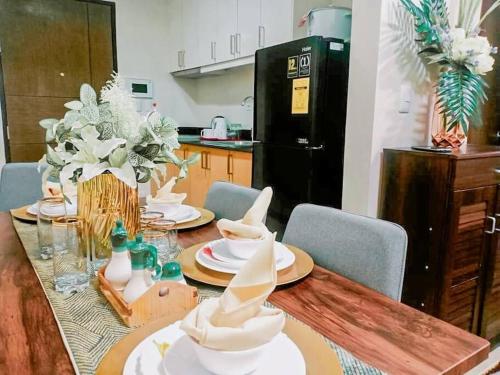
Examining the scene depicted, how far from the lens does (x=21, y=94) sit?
3.86 meters

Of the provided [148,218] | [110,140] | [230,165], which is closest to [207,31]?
[230,165]

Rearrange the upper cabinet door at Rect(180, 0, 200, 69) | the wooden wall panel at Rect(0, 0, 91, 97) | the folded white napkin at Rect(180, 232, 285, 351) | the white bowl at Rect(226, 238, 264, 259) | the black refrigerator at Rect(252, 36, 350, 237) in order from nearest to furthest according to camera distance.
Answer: the folded white napkin at Rect(180, 232, 285, 351)
the white bowl at Rect(226, 238, 264, 259)
the black refrigerator at Rect(252, 36, 350, 237)
the wooden wall panel at Rect(0, 0, 91, 97)
the upper cabinet door at Rect(180, 0, 200, 69)

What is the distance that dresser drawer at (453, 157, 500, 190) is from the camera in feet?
5.45

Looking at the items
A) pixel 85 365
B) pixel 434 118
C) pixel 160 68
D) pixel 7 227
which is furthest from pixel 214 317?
pixel 160 68

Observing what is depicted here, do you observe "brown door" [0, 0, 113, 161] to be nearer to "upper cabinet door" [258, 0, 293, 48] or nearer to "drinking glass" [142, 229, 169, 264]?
"upper cabinet door" [258, 0, 293, 48]

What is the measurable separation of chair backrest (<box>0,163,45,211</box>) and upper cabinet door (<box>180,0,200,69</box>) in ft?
8.14

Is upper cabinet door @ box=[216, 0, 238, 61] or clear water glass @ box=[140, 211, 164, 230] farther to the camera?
upper cabinet door @ box=[216, 0, 238, 61]

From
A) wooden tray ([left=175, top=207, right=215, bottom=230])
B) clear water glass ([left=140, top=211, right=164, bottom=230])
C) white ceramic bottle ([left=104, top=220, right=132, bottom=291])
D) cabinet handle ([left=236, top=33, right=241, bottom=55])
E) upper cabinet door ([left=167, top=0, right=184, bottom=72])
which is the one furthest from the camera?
upper cabinet door ([left=167, top=0, right=184, bottom=72])

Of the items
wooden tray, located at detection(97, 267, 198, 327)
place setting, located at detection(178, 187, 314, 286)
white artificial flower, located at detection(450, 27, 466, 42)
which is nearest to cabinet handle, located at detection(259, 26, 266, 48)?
white artificial flower, located at detection(450, 27, 466, 42)

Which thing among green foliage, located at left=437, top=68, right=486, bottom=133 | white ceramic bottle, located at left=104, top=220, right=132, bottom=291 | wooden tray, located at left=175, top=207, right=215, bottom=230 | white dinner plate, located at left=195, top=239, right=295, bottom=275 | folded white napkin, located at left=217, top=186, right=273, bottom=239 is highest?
green foliage, located at left=437, top=68, right=486, bottom=133

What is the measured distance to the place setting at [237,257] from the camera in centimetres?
88

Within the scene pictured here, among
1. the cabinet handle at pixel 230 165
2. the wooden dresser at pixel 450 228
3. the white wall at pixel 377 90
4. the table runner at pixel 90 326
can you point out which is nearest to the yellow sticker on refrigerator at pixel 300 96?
the white wall at pixel 377 90

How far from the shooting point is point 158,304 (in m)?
0.72

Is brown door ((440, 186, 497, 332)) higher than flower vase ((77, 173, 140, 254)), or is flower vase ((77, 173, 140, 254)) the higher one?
flower vase ((77, 173, 140, 254))
